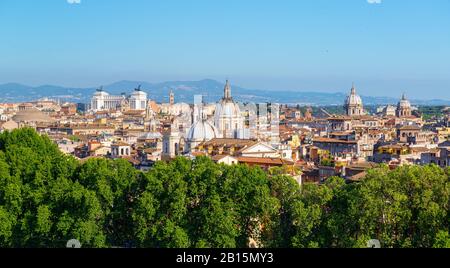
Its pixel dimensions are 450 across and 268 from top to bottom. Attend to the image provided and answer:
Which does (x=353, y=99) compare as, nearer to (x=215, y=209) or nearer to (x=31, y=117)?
(x=31, y=117)

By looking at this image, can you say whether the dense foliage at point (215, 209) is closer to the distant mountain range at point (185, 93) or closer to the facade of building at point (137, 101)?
the distant mountain range at point (185, 93)

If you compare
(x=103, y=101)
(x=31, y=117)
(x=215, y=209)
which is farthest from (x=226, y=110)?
(x=103, y=101)

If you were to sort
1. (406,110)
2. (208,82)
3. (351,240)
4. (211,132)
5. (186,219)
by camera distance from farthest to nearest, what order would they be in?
(208,82), (406,110), (211,132), (186,219), (351,240)

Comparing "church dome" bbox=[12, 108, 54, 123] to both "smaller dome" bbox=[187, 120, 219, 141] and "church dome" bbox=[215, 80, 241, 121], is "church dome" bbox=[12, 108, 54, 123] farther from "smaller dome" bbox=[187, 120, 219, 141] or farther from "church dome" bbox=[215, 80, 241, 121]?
"smaller dome" bbox=[187, 120, 219, 141]

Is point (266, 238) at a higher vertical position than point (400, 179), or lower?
lower
